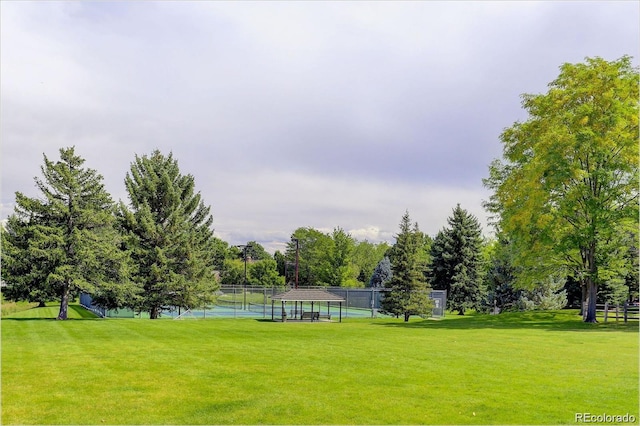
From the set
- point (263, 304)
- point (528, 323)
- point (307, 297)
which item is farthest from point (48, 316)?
point (528, 323)

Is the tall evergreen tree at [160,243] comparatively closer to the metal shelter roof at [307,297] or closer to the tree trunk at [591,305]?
the metal shelter roof at [307,297]

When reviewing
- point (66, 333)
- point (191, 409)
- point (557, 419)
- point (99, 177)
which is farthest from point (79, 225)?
A: point (557, 419)

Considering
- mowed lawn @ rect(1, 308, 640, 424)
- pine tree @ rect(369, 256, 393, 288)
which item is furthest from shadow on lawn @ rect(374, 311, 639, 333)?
pine tree @ rect(369, 256, 393, 288)

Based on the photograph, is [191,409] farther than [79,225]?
No

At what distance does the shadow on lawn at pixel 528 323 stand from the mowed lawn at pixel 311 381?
935 cm

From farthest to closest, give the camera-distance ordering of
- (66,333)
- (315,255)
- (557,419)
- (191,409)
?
1. (315,255)
2. (66,333)
3. (191,409)
4. (557,419)

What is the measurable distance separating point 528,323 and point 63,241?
2827 cm

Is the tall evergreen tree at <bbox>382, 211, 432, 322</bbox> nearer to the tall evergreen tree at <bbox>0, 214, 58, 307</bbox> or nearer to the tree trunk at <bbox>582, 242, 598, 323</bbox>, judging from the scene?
the tree trunk at <bbox>582, 242, 598, 323</bbox>

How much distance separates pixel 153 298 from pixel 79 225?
7479mm

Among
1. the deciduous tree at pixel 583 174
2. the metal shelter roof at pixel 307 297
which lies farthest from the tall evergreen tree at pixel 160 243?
the deciduous tree at pixel 583 174

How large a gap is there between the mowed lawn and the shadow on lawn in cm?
935

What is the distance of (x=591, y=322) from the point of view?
3145cm

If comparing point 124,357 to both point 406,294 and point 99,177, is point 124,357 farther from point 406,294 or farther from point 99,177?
point 406,294

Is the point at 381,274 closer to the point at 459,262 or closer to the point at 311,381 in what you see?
the point at 459,262
